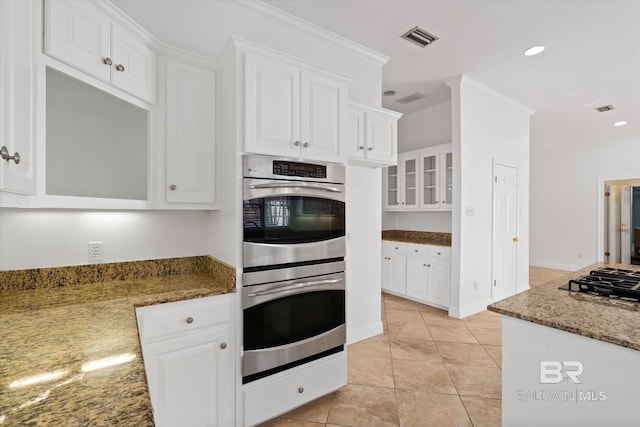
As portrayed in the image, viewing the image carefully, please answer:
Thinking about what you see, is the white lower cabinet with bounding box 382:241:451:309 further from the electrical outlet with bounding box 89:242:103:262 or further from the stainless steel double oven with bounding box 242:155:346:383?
the electrical outlet with bounding box 89:242:103:262

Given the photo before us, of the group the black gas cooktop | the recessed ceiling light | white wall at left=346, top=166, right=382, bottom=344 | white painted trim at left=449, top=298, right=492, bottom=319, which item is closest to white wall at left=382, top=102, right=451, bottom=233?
white painted trim at left=449, top=298, right=492, bottom=319

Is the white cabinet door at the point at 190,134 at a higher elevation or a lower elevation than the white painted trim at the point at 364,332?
higher

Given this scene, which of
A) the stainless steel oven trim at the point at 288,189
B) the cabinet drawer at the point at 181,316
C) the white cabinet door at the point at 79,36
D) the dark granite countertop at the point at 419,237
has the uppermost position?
the white cabinet door at the point at 79,36

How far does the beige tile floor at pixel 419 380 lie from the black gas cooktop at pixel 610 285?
40.6 inches

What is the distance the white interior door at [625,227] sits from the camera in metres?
6.47

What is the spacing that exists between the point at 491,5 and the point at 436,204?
2.50 metres

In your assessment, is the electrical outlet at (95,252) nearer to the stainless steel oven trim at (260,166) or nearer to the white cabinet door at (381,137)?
the stainless steel oven trim at (260,166)

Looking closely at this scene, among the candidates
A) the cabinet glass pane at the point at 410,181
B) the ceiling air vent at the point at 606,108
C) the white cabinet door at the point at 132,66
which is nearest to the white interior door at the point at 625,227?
the ceiling air vent at the point at 606,108

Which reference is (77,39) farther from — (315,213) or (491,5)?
(491,5)

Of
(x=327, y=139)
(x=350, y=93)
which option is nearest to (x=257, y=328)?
(x=327, y=139)

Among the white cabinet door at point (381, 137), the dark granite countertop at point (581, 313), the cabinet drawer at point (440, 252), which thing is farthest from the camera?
the cabinet drawer at point (440, 252)

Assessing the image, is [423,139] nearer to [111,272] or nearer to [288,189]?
[288,189]

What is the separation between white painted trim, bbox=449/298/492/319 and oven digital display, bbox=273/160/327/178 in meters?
2.80

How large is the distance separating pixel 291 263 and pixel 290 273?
62mm
